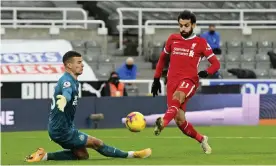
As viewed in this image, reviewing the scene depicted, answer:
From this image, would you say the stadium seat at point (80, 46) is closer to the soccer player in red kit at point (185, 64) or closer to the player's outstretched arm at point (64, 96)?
the soccer player in red kit at point (185, 64)

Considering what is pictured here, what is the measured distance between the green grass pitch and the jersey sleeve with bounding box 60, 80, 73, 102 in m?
0.84

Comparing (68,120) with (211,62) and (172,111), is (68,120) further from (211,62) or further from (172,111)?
(211,62)

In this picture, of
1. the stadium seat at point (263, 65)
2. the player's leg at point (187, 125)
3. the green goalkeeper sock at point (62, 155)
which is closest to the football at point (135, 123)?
the green goalkeeper sock at point (62, 155)

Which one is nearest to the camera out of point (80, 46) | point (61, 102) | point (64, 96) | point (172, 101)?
point (61, 102)

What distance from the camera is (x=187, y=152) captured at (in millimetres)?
14125

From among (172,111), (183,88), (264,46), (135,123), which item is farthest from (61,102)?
(264,46)

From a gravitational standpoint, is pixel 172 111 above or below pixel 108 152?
above

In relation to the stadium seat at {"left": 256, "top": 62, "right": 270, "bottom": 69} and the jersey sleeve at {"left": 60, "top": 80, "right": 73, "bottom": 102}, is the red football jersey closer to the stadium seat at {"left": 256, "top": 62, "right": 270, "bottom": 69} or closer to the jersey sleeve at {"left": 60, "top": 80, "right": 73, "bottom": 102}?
the jersey sleeve at {"left": 60, "top": 80, "right": 73, "bottom": 102}

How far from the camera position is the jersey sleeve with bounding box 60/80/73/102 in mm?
11523

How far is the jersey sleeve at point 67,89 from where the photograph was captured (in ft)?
37.8

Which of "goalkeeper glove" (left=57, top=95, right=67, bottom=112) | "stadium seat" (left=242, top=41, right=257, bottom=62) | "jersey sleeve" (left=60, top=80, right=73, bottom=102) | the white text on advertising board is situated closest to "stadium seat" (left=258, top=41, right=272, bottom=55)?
"stadium seat" (left=242, top=41, right=257, bottom=62)

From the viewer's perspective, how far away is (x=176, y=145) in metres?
16.0

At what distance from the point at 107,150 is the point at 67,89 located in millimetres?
1072

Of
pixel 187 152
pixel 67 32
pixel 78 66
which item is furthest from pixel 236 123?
pixel 78 66
